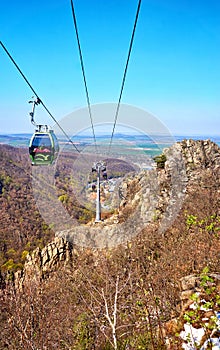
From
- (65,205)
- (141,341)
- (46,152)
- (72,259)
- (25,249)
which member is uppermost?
(46,152)

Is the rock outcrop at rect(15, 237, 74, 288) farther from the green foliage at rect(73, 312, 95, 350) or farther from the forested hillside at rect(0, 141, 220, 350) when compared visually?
the green foliage at rect(73, 312, 95, 350)

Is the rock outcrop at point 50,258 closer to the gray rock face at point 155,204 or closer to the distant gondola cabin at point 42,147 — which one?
the gray rock face at point 155,204

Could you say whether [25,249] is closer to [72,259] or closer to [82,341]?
[72,259]

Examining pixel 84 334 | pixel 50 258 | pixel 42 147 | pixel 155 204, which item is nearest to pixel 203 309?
pixel 84 334

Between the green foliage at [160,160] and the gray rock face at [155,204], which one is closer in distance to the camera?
the gray rock face at [155,204]

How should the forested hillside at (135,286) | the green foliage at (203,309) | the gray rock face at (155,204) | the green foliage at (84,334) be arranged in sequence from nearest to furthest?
1. the green foliage at (203,309)
2. the forested hillside at (135,286)
3. the green foliage at (84,334)
4. the gray rock face at (155,204)

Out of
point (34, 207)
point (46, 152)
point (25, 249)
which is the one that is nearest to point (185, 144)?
point (46, 152)

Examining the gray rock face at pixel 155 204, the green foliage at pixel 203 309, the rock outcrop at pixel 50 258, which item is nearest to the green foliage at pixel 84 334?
the green foliage at pixel 203 309

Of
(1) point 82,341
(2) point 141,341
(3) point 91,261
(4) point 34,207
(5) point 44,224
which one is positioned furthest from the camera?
(4) point 34,207

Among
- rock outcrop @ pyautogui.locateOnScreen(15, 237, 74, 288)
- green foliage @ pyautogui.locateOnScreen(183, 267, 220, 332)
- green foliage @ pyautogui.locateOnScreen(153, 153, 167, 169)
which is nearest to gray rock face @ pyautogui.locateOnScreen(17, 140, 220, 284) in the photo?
rock outcrop @ pyautogui.locateOnScreen(15, 237, 74, 288)
